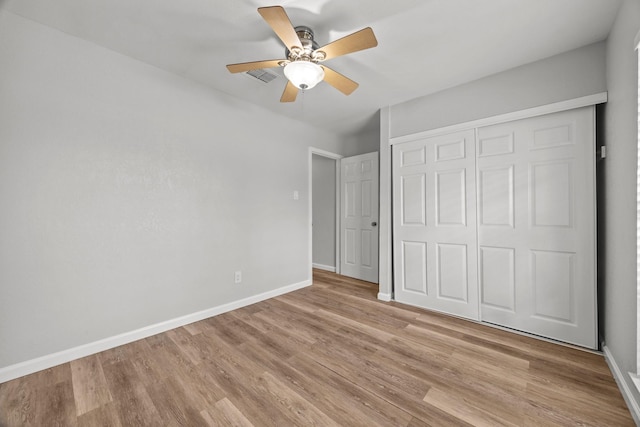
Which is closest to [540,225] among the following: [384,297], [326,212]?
[384,297]

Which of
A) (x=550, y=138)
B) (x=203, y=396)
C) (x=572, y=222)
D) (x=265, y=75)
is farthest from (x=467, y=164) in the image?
(x=203, y=396)

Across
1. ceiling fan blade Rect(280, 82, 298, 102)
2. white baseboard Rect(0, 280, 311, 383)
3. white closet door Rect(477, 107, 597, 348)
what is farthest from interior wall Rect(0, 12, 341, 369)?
white closet door Rect(477, 107, 597, 348)

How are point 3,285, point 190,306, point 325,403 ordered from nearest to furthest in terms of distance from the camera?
1. point 325,403
2. point 3,285
3. point 190,306

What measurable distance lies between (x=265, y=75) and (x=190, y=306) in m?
2.44

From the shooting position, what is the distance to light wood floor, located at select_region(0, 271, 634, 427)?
53.2 inches

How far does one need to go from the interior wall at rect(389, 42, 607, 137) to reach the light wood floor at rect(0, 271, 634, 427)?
6.95ft

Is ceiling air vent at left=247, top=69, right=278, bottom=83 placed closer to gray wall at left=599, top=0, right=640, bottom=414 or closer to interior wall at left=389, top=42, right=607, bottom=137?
interior wall at left=389, top=42, right=607, bottom=137

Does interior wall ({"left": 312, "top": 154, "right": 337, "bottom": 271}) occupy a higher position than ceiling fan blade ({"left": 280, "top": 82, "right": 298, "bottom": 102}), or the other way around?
ceiling fan blade ({"left": 280, "top": 82, "right": 298, "bottom": 102})

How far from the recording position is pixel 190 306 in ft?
8.21

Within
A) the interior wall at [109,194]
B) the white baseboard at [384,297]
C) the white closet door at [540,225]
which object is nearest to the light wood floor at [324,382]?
the white closet door at [540,225]

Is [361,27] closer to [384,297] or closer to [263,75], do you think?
[263,75]

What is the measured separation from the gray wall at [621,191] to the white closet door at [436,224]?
2.93 feet

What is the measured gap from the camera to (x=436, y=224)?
2.75 metres

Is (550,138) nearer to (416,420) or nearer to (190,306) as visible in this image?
(416,420)
